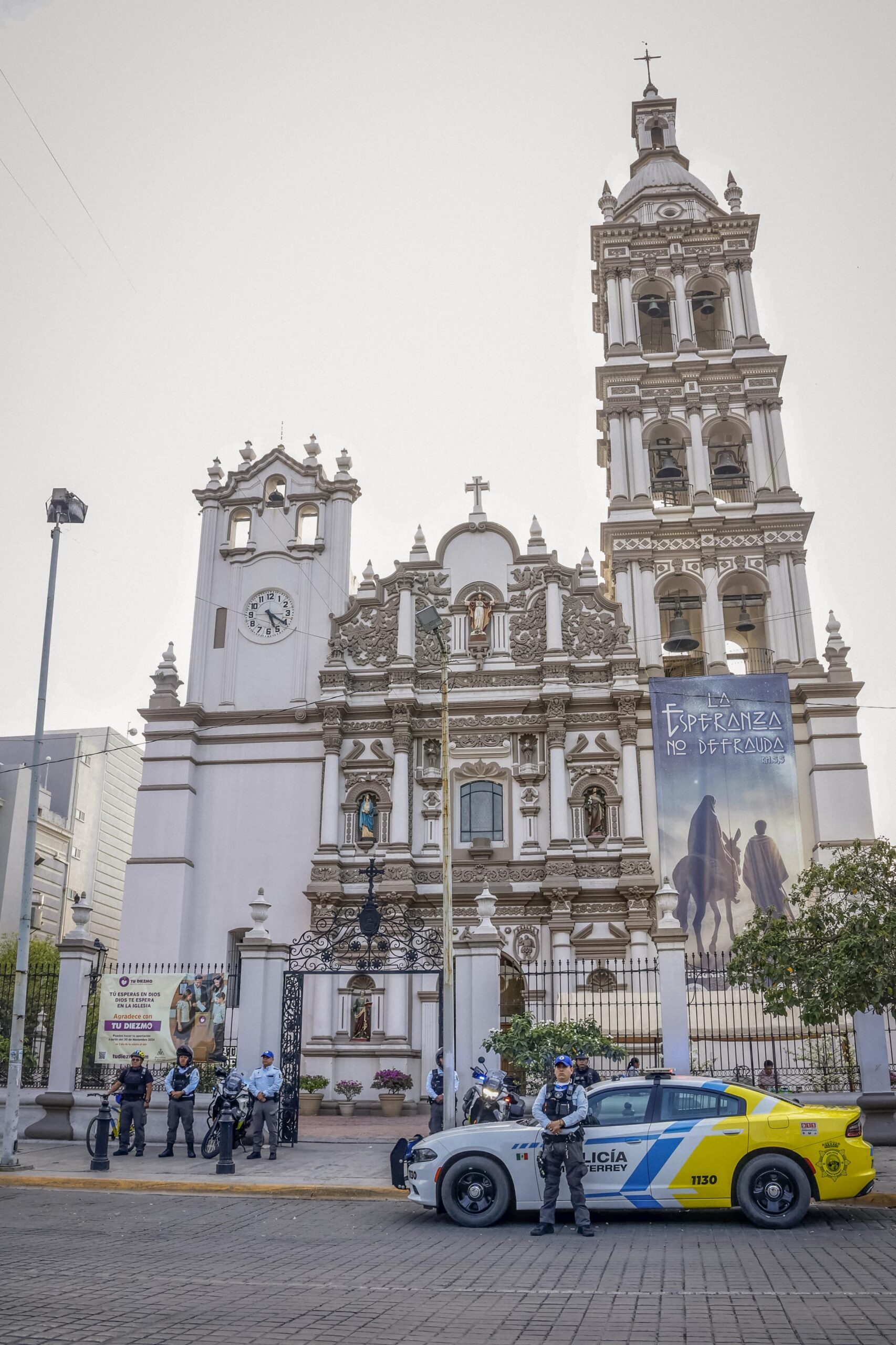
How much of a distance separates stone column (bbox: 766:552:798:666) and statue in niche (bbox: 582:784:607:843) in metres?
6.61

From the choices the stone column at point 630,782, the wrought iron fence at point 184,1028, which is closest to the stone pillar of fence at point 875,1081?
the wrought iron fence at point 184,1028

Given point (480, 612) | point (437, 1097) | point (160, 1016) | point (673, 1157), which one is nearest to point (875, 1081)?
point (437, 1097)

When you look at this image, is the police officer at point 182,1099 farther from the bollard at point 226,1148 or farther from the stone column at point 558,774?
the stone column at point 558,774

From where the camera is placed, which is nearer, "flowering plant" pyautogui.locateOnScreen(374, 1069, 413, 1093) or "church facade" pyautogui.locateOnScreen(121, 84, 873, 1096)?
"flowering plant" pyautogui.locateOnScreen(374, 1069, 413, 1093)

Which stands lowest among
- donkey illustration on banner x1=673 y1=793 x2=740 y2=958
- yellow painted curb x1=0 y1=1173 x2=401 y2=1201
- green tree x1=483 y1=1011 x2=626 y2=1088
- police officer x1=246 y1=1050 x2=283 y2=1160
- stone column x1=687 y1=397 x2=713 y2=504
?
yellow painted curb x1=0 y1=1173 x2=401 y2=1201

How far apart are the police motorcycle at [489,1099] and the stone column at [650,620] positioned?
659 inches

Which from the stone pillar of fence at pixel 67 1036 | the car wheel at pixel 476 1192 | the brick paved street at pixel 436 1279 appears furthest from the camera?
the stone pillar of fence at pixel 67 1036

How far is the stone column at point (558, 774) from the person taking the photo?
31672 millimetres

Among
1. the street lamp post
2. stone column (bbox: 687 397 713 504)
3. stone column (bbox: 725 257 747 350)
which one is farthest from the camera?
stone column (bbox: 725 257 747 350)

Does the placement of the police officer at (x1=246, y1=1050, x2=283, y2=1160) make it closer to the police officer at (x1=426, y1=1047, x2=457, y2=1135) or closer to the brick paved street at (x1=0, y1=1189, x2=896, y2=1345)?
the police officer at (x1=426, y1=1047, x2=457, y2=1135)

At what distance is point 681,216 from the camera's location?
41219 mm

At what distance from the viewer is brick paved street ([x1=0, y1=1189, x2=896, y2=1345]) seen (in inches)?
276

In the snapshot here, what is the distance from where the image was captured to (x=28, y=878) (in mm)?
17453

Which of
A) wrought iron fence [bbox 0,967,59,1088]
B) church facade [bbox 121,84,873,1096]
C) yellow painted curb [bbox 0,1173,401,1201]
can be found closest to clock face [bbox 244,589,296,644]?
church facade [bbox 121,84,873,1096]
